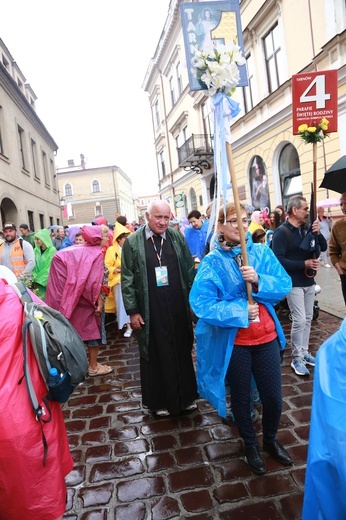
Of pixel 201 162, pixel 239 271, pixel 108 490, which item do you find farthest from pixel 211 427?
pixel 201 162

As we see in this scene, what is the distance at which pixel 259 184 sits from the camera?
48.8 ft

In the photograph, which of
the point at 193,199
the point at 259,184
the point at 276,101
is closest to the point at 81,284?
the point at 276,101

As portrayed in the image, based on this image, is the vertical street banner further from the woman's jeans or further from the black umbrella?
the woman's jeans

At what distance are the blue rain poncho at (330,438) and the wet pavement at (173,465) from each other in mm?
1233

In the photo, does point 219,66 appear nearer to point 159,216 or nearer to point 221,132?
point 221,132

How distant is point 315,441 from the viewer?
109 cm

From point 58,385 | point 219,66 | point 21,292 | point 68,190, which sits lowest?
point 58,385

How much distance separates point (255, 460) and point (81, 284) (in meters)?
2.58

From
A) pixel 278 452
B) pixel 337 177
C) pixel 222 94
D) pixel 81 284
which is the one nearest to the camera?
pixel 222 94

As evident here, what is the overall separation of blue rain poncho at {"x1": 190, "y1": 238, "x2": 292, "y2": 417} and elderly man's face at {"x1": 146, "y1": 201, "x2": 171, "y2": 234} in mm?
822

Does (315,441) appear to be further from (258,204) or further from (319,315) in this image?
(258,204)

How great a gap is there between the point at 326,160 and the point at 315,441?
10478 millimetres

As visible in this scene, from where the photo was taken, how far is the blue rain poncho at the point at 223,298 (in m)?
2.36

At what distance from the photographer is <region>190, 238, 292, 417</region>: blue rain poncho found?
7.73ft
